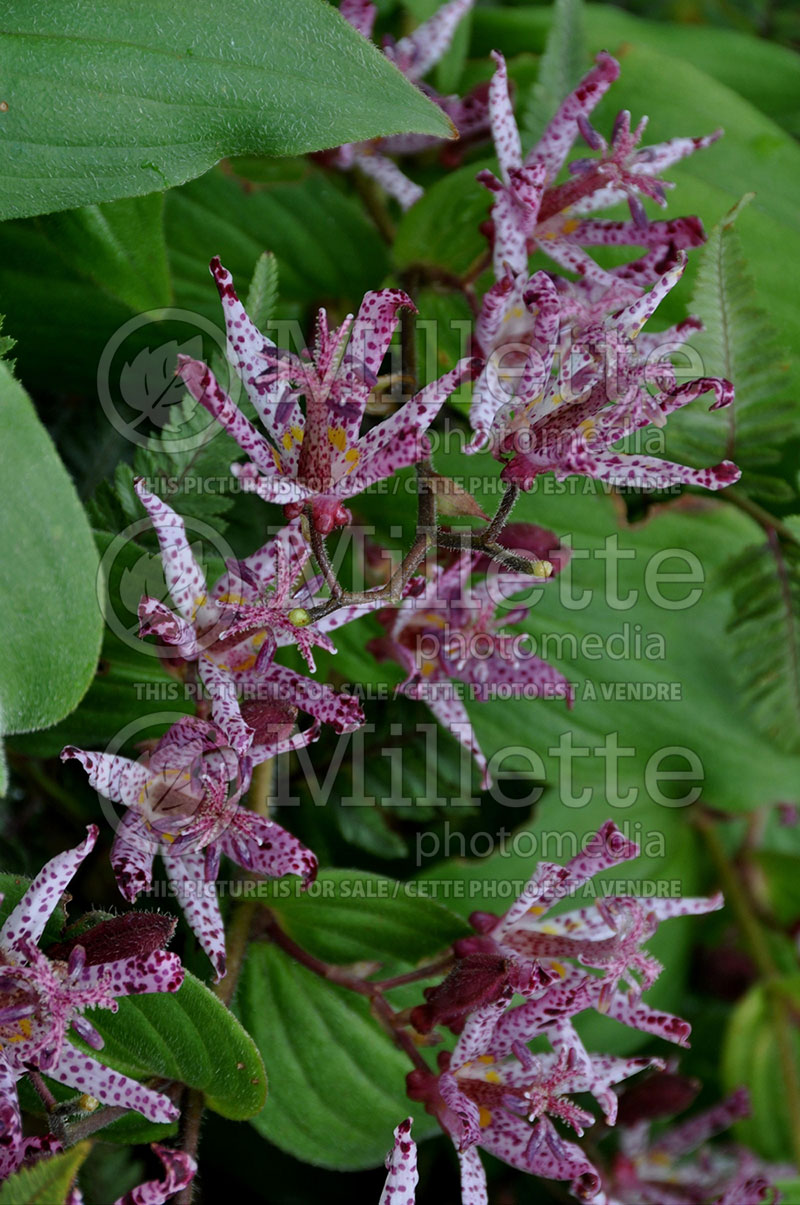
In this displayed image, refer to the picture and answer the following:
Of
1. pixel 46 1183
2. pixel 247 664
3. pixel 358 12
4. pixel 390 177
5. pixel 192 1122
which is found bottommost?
pixel 192 1122

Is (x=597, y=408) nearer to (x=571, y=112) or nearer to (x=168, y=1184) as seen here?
(x=571, y=112)

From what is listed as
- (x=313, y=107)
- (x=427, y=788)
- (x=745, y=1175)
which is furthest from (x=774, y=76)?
(x=745, y=1175)

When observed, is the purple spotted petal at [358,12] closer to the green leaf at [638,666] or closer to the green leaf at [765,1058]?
the green leaf at [638,666]

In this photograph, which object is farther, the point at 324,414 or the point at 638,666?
the point at 638,666

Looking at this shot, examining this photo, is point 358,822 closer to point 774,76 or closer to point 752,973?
point 752,973

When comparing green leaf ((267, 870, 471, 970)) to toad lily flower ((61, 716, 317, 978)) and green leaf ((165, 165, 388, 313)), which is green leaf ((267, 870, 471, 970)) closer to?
toad lily flower ((61, 716, 317, 978))

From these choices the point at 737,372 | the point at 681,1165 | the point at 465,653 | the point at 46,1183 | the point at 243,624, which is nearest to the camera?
the point at 46,1183

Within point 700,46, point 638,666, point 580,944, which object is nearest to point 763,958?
point 638,666
